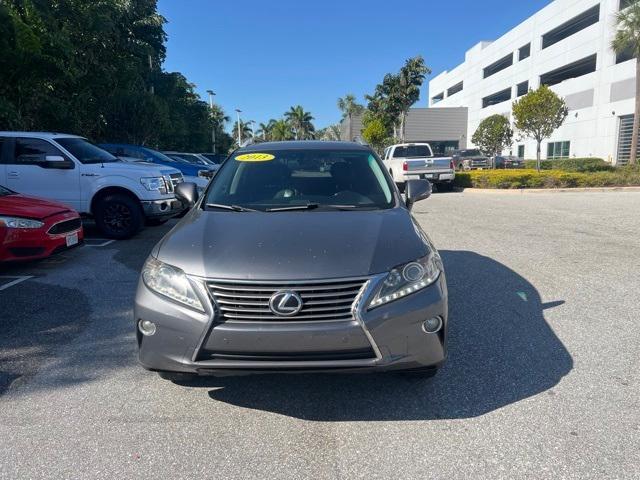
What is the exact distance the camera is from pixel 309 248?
2.85 m

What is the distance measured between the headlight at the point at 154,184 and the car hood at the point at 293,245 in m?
5.40

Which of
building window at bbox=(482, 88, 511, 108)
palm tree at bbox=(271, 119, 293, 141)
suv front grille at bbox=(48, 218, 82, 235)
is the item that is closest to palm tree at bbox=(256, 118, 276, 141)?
palm tree at bbox=(271, 119, 293, 141)

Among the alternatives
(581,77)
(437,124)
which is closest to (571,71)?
(581,77)

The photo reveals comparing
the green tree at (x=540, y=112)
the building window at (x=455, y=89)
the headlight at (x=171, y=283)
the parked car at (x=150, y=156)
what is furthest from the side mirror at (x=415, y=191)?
the building window at (x=455, y=89)

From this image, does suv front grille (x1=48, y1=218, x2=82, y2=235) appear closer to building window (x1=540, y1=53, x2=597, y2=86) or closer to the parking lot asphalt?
the parking lot asphalt

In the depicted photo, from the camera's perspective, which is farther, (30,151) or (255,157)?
(30,151)

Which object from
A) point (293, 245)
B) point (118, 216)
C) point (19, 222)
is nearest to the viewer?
point (293, 245)

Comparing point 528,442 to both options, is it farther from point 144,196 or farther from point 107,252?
point 144,196

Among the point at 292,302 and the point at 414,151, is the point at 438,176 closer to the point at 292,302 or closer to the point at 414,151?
the point at 414,151

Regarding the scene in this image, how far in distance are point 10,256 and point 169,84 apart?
32712 mm

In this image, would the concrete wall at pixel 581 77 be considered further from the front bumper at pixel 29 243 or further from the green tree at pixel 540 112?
the front bumper at pixel 29 243

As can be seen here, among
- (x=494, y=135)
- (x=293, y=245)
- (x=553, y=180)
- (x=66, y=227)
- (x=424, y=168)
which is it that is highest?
(x=494, y=135)

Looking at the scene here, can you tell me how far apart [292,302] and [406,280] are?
0.67 m

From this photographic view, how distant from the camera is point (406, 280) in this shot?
9.08 feet
